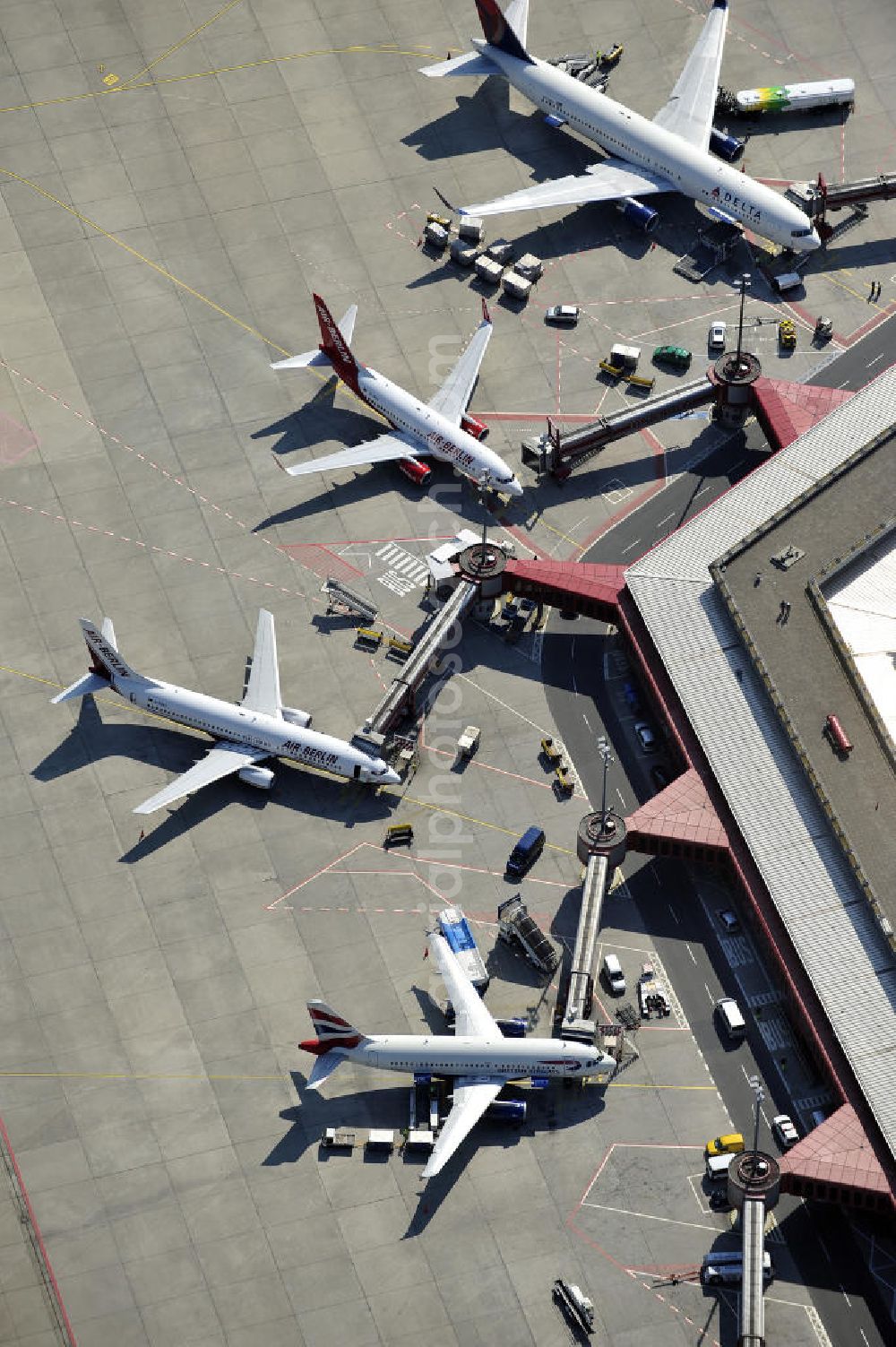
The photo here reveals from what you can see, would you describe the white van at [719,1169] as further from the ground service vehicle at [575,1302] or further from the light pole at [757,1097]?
the ground service vehicle at [575,1302]

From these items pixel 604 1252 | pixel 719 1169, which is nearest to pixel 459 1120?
pixel 604 1252

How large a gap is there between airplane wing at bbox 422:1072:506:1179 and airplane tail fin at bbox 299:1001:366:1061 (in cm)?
931

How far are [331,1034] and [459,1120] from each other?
12.3m

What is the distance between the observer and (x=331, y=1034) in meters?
199

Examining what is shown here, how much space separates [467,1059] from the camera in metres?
199

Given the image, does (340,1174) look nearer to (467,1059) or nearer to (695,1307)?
(467,1059)

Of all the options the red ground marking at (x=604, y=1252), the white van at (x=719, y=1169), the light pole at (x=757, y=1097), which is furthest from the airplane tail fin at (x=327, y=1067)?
the light pole at (x=757, y=1097)

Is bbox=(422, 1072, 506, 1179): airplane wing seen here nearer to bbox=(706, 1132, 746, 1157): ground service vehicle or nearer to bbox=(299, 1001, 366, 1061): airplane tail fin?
bbox=(299, 1001, 366, 1061): airplane tail fin

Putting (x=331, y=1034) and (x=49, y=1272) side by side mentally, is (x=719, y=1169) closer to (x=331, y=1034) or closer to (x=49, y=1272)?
(x=331, y=1034)

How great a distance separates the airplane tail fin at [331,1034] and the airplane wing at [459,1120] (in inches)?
366

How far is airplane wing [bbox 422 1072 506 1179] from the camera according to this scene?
642 feet

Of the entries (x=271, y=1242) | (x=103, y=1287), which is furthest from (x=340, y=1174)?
(x=103, y=1287)

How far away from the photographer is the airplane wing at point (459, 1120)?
196 metres

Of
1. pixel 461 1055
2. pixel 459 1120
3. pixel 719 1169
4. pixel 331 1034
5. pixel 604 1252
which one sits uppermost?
pixel 719 1169
